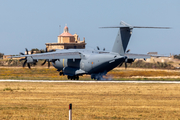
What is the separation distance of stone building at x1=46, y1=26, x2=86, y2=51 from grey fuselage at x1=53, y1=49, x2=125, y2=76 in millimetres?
78196

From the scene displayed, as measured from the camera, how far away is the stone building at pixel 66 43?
134m

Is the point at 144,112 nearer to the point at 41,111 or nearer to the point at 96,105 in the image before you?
the point at 96,105

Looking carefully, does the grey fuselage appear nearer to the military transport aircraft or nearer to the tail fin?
the military transport aircraft

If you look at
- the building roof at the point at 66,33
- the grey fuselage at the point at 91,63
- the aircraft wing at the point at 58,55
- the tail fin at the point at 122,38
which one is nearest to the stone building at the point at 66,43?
the building roof at the point at 66,33

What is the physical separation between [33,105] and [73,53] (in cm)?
2958

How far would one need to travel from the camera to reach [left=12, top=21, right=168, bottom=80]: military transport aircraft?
4622cm

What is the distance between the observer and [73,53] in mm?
51188

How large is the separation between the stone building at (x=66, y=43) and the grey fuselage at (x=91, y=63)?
7820cm

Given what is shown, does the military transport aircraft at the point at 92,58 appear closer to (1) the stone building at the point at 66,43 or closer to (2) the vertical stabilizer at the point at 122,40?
(2) the vertical stabilizer at the point at 122,40

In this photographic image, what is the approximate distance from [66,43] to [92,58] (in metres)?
86.2

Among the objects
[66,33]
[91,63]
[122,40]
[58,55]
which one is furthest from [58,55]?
[66,33]

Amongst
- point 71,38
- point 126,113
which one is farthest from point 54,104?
point 71,38

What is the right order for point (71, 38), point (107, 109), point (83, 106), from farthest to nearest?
1. point (71, 38)
2. point (83, 106)
3. point (107, 109)

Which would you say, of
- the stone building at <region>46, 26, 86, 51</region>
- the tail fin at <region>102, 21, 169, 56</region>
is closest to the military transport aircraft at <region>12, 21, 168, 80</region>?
the tail fin at <region>102, 21, 169, 56</region>
